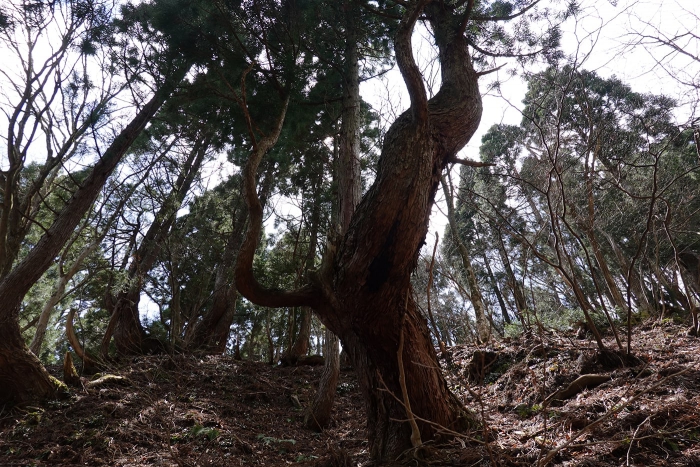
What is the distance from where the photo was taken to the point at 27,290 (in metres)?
4.50

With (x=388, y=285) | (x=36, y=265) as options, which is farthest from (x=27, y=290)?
(x=388, y=285)

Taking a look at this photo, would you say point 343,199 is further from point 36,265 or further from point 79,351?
point 79,351

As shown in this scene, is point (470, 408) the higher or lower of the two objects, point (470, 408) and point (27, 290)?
the lower

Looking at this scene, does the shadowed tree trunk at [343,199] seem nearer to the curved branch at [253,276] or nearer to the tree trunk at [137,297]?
the curved branch at [253,276]

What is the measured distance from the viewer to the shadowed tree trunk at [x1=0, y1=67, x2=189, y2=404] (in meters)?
3.94

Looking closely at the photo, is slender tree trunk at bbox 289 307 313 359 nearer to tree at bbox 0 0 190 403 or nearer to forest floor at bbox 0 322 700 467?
forest floor at bbox 0 322 700 467

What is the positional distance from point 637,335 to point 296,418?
16.0 feet

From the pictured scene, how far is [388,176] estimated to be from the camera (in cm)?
264

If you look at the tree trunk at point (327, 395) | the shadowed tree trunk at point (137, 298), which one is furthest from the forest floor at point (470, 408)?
the shadowed tree trunk at point (137, 298)

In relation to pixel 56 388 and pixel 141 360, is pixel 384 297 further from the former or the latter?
pixel 141 360

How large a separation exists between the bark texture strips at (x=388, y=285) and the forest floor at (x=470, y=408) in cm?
27

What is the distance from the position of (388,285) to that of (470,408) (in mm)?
2266

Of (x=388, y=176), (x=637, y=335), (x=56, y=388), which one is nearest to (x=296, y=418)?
(x=56, y=388)

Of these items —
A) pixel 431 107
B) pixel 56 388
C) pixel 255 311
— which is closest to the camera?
pixel 431 107
